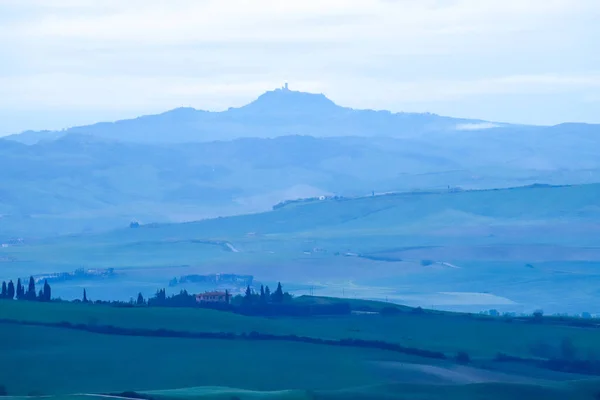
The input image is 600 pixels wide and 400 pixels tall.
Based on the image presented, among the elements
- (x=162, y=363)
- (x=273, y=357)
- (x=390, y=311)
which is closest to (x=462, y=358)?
(x=273, y=357)

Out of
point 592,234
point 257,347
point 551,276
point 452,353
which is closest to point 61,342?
point 257,347

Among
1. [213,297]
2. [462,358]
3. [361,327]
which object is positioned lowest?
[462,358]

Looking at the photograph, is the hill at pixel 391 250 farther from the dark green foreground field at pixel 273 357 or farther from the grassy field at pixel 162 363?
the grassy field at pixel 162 363

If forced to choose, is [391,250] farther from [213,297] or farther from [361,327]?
[361,327]

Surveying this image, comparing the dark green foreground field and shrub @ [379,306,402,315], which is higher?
shrub @ [379,306,402,315]

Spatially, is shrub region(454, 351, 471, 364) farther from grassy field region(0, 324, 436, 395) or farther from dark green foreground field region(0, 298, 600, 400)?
grassy field region(0, 324, 436, 395)

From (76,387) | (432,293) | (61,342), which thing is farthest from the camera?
(432,293)

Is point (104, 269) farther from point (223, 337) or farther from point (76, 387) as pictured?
point (76, 387)

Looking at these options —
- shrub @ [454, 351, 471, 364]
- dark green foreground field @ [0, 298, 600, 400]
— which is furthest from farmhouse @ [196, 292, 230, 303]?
shrub @ [454, 351, 471, 364]

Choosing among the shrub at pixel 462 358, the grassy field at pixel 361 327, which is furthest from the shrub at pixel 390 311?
the shrub at pixel 462 358
